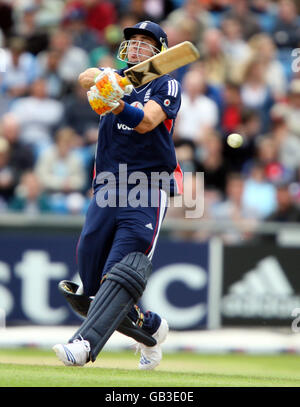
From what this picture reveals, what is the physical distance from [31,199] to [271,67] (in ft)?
15.3

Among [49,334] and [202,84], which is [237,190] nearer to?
[202,84]

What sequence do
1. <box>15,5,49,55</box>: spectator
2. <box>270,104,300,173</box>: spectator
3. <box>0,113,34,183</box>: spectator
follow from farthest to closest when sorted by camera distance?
<box>15,5,49,55</box>: spectator
<box>270,104,300,173</box>: spectator
<box>0,113,34,183</box>: spectator

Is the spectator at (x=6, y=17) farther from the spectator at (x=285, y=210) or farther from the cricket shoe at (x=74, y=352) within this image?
the cricket shoe at (x=74, y=352)

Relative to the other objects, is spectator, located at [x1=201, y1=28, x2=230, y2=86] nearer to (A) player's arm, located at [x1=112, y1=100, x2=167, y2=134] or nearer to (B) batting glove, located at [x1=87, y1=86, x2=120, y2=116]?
(A) player's arm, located at [x1=112, y1=100, x2=167, y2=134]

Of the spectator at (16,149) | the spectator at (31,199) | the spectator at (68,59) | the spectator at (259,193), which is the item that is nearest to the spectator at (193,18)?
the spectator at (68,59)

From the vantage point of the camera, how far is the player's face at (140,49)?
7.05 m

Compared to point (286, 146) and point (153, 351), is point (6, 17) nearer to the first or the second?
point (286, 146)

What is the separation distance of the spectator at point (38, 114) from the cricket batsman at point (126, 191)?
19.9ft

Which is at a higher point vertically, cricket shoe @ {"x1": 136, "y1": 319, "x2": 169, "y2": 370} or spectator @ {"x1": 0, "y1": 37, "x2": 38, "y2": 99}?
spectator @ {"x1": 0, "y1": 37, "x2": 38, "y2": 99}

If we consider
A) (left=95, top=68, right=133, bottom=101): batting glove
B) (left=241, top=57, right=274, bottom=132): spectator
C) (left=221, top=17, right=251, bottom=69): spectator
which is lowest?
(left=95, top=68, right=133, bottom=101): batting glove

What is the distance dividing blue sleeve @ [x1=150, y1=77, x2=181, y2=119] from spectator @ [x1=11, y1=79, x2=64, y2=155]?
6202 millimetres

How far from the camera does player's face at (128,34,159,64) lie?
7055mm
